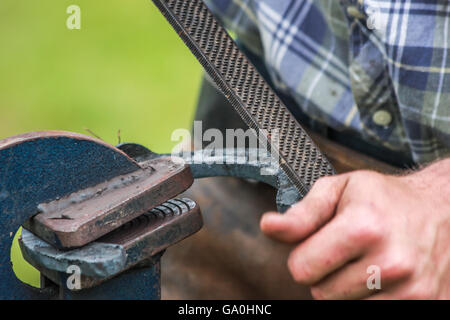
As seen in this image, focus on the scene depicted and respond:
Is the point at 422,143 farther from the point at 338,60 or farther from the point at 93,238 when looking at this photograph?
the point at 93,238

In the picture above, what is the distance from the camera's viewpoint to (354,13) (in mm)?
1215

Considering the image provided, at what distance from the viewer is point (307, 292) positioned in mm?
1480

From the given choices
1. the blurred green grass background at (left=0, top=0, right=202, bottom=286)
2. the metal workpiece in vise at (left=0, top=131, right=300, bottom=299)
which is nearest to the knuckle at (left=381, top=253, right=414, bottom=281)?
the metal workpiece in vise at (left=0, top=131, right=300, bottom=299)

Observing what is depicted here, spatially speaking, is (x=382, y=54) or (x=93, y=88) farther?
(x=93, y=88)

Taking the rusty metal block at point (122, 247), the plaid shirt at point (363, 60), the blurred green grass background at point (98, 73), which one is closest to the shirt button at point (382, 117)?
the plaid shirt at point (363, 60)

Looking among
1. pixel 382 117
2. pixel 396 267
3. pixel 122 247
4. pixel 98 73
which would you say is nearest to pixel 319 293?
pixel 396 267

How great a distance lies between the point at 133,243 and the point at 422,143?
712mm

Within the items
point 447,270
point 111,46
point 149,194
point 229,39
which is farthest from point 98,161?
point 111,46

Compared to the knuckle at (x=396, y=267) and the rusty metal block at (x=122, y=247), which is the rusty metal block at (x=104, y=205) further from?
the knuckle at (x=396, y=267)

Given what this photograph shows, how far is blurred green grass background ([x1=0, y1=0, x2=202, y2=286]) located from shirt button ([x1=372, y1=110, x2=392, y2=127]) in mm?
1886

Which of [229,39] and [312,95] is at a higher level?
[229,39]

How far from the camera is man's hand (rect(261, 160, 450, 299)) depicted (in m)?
0.72

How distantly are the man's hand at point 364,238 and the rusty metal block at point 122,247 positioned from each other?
16 cm

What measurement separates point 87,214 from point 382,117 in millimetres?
743
